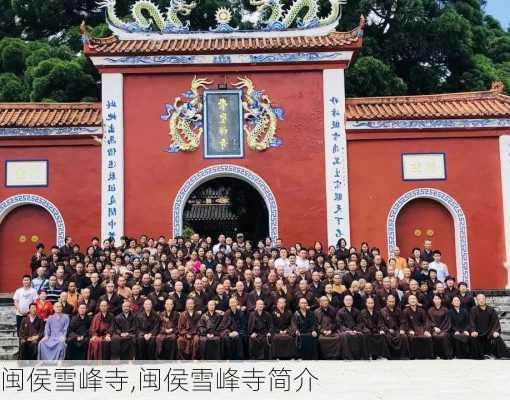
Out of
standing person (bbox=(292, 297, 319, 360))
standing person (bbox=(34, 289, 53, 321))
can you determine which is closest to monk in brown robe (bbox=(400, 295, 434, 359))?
standing person (bbox=(292, 297, 319, 360))

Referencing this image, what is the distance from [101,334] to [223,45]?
6.22 meters

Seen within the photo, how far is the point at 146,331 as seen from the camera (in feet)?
28.5

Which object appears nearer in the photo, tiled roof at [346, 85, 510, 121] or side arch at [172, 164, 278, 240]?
side arch at [172, 164, 278, 240]

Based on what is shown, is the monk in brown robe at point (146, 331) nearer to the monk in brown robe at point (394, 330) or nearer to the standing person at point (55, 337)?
the standing person at point (55, 337)

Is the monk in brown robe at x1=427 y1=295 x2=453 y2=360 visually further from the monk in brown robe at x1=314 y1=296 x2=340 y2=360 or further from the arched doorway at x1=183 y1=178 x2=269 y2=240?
the arched doorway at x1=183 y1=178 x2=269 y2=240

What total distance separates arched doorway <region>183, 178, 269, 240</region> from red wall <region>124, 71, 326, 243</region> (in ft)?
12.3

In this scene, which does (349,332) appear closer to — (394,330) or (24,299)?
(394,330)

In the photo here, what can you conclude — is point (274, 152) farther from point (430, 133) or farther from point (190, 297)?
point (190, 297)

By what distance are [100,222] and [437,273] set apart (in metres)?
5.95

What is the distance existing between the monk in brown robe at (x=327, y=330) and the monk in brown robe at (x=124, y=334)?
2.44 m

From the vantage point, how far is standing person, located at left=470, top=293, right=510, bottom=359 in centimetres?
883

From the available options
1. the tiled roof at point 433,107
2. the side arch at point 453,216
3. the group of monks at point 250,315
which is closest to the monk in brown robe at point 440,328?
the group of monks at point 250,315

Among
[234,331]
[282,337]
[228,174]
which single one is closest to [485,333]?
[282,337]

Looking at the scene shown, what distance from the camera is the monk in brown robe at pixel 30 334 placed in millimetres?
8453
